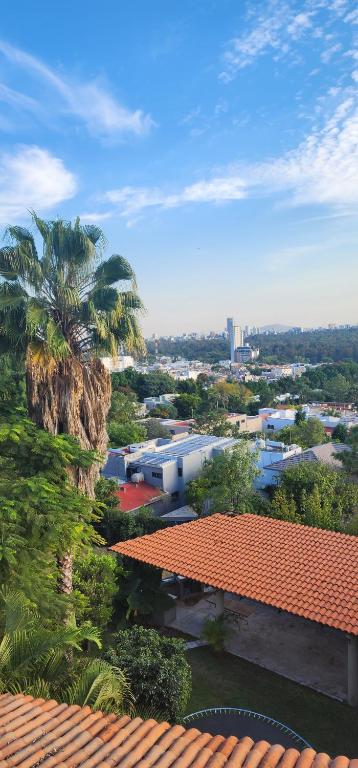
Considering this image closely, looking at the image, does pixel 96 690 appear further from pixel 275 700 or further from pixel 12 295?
pixel 12 295

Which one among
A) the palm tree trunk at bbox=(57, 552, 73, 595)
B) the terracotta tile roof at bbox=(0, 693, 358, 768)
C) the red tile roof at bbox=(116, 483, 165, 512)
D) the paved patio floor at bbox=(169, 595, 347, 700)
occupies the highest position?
the terracotta tile roof at bbox=(0, 693, 358, 768)

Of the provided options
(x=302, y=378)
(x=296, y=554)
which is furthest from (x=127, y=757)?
(x=302, y=378)

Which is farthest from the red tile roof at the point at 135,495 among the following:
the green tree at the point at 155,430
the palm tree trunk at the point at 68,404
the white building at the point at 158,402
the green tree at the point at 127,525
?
the white building at the point at 158,402

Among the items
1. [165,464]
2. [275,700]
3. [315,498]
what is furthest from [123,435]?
[275,700]

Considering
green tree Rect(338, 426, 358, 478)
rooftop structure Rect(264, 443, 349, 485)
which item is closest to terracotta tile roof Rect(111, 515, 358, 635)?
rooftop structure Rect(264, 443, 349, 485)

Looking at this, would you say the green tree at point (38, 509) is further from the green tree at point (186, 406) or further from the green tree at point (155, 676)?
the green tree at point (186, 406)

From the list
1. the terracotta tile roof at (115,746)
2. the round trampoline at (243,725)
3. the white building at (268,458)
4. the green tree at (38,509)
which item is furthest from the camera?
the white building at (268,458)

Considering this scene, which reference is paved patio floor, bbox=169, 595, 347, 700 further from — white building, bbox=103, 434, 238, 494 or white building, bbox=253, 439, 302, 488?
white building, bbox=103, 434, 238, 494
